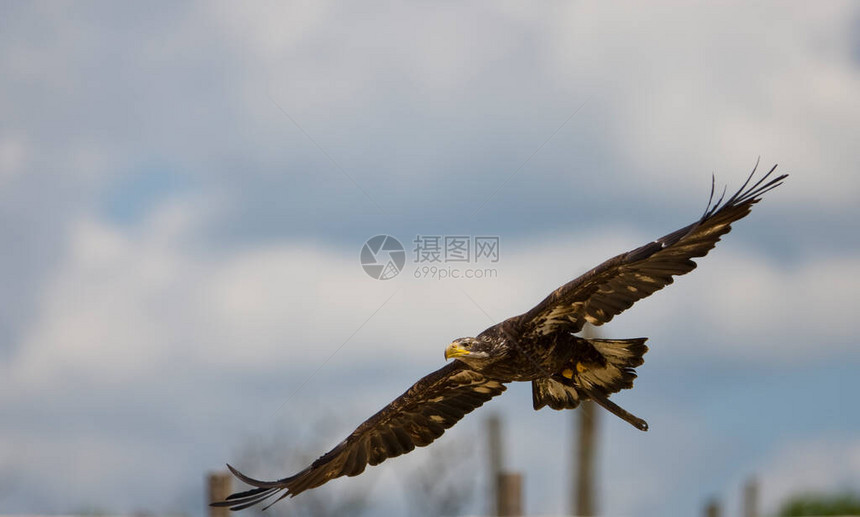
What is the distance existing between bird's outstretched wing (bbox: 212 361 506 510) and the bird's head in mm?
1363

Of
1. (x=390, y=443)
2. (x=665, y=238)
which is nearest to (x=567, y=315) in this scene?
(x=665, y=238)

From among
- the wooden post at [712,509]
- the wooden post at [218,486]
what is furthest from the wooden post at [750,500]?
the wooden post at [218,486]

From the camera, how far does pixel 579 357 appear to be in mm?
9367

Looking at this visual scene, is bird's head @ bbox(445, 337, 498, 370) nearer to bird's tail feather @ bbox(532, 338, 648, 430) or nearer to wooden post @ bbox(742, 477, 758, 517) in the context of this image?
bird's tail feather @ bbox(532, 338, 648, 430)

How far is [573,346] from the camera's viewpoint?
30.4 feet

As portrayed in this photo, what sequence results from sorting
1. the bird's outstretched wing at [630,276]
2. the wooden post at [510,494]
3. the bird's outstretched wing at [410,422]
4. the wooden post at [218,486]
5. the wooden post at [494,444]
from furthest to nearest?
the wooden post at [494,444] → the wooden post at [510,494] → the wooden post at [218,486] → the bird's outstretched wing at [410,422] → the bird's outstretched wing at [630,276]

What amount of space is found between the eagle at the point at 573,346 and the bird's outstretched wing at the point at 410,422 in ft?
0.06

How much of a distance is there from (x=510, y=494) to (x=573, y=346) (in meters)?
9.29

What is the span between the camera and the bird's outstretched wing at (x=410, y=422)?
10383mm

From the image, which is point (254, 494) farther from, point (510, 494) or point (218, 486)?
point (510, 494)

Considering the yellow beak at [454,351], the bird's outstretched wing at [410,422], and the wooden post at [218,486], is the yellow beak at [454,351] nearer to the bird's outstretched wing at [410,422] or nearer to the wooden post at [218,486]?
the bird's outstretched wing at [410,422]

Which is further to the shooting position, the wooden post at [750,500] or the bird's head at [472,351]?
the wooden post at [750,500]

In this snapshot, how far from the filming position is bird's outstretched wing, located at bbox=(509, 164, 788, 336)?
337 inches

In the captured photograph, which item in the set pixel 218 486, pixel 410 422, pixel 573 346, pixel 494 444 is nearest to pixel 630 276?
pixel 573 346
